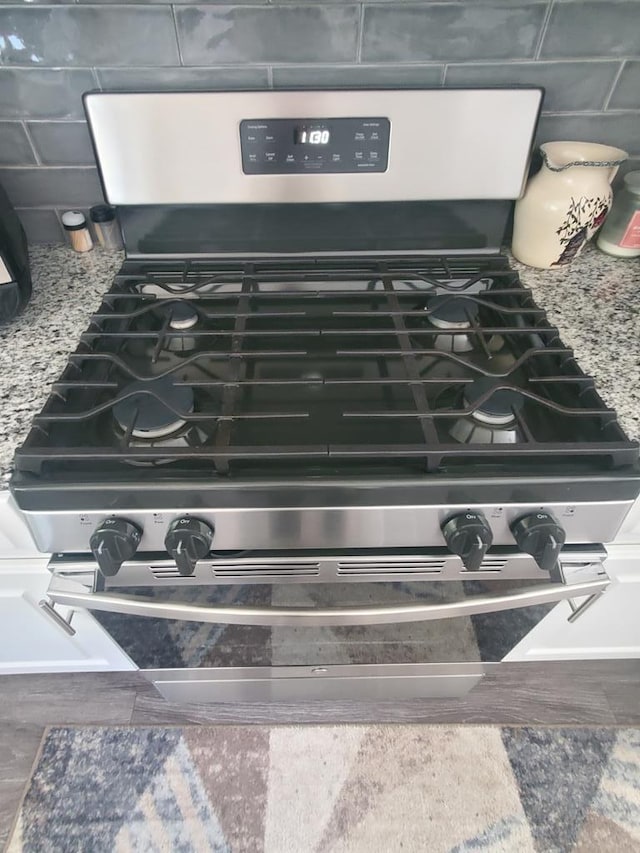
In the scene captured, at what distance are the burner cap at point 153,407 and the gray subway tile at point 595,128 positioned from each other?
740 millimetres

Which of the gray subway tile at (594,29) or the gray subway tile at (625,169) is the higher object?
the gray subway tile at (594,29)

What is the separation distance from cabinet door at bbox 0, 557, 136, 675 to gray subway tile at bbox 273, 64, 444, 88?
2.61 feet

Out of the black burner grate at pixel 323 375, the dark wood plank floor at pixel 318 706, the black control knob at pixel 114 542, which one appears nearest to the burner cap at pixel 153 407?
the black burner grate at pixel 323 375

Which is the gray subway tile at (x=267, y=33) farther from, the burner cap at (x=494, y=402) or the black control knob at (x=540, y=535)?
the black control knob at (x=540, y=535)

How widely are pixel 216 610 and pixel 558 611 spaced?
0.57m

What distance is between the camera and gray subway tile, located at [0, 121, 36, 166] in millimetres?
856

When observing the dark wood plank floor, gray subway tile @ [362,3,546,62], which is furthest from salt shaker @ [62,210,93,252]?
the dark wood plank floor

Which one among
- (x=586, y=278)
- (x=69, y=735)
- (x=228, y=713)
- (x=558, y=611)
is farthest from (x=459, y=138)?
(x=69, y=735)

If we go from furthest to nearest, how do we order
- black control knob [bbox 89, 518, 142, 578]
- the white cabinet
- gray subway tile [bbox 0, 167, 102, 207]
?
gray subway tile [bbox 0, 167, 102, 207], the white cabinet, black control knob [bbox 89, 518, 142, 578]

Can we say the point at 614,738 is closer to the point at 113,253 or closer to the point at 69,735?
the point at 69,735

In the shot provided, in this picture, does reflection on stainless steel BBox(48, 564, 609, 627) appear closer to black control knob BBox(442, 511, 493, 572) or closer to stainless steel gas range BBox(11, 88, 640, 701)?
stainless steel gas range BBox(11, 88, 640, 701)

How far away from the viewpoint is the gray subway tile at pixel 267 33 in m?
0.77

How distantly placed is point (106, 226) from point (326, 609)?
2.43ft

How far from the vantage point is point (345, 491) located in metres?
0.57
